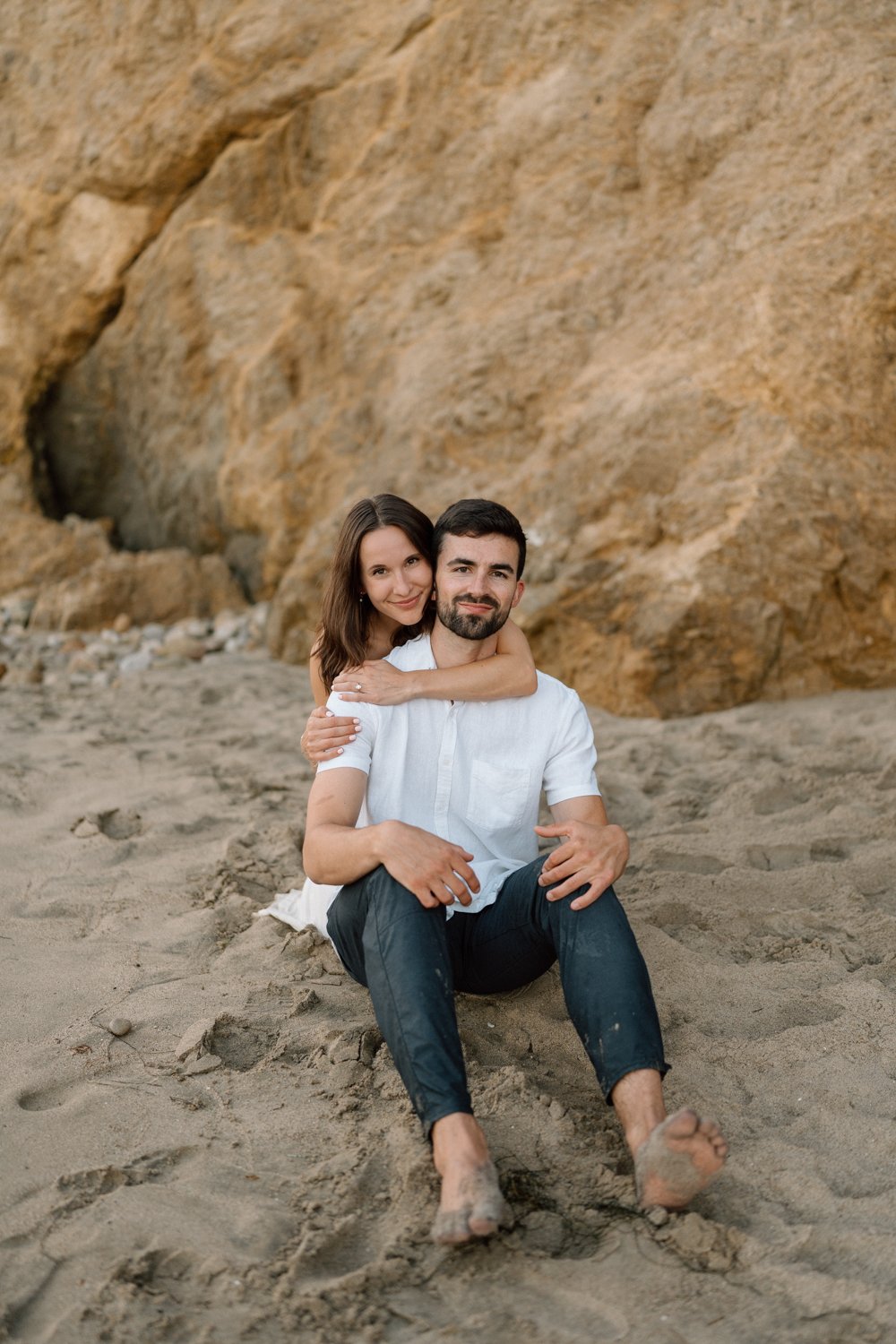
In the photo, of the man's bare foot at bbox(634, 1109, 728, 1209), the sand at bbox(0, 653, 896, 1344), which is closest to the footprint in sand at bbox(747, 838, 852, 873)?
the sand at bbox(0, 653, 896, 1344)

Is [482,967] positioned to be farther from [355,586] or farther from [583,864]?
[355,586]

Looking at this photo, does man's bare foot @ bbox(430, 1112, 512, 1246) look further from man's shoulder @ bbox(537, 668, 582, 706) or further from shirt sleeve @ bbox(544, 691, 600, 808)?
man's shoulder @ bbox(537, 668, 582, 706)

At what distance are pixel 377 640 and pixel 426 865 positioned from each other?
3.35 feet

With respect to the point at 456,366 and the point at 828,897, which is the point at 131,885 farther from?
the point at 456,366

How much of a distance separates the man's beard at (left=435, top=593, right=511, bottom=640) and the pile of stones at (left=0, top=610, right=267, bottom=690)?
12.5ft

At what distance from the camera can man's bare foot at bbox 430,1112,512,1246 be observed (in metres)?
1.77

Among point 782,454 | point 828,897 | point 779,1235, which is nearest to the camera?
point 779,1235

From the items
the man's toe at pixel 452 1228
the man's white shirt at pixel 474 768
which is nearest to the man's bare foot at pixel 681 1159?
the man's toe at pixel 452 1228

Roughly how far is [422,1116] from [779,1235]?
0.63 meters

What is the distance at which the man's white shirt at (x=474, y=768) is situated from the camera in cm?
268

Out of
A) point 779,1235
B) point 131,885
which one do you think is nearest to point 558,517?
point 131,885

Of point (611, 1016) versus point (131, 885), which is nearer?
point (611, 1016)

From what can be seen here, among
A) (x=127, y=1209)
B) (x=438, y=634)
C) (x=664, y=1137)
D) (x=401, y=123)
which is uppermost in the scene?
(x=401, y=123)

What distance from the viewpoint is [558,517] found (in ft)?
17.2
